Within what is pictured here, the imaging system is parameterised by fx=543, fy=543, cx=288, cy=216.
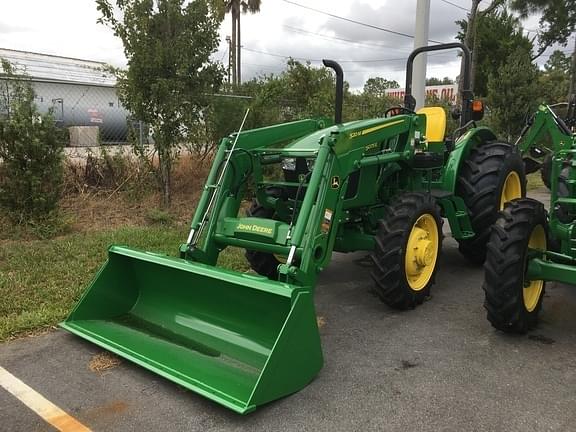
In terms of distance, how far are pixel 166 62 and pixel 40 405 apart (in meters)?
5.45

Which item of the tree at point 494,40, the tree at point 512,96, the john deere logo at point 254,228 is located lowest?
the john deere logo at point 254,228

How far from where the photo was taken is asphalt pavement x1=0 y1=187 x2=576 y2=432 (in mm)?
3047

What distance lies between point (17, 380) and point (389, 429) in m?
2.38

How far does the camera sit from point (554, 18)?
1081 inches

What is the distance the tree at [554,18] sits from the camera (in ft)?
76.0

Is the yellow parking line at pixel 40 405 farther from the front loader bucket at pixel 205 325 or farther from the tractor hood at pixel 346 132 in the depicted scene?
the tractor hood at pixel 346 132

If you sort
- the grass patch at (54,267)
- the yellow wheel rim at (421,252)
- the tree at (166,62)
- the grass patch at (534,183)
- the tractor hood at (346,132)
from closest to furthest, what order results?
the tractor hood at (346,132)
the grass patch at (54,267)
the yellow wheel rim at (421,252)
the tree at (166,62)
the grass patch at (534,183)

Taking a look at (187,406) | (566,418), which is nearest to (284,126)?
(187,406)

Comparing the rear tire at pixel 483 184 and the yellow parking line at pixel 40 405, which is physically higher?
the rear tire at pixel 483 184

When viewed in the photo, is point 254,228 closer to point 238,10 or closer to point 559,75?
point 238,10

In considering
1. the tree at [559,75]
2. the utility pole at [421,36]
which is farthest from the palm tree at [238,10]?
the utility pole at [421,36]

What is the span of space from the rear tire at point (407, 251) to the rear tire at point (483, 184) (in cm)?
99

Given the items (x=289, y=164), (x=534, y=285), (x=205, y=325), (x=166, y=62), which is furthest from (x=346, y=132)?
(x=166, y=62)

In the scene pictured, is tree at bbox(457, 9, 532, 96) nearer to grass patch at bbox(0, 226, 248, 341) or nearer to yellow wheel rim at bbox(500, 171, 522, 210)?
yellow wheel rim at bbox(500, 171, 522, 210)
